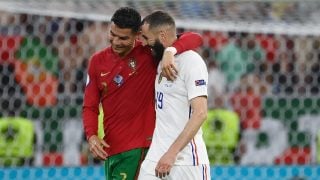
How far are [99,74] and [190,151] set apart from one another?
663 millimetres

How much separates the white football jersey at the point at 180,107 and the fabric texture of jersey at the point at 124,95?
0.25 metres

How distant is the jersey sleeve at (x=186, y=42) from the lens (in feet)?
14.0

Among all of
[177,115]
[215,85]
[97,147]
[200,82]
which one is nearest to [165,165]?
[177,115]

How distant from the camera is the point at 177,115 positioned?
13.9 ft

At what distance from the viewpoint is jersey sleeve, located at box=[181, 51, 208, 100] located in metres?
4.11

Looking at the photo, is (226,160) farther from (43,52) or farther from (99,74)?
(99,74)

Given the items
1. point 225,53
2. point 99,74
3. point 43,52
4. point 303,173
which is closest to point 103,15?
point 43,52

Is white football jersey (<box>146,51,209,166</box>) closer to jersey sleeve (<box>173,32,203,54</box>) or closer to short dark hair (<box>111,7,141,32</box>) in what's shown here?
jersey sleeve (<box>173,32,203,54</box>)

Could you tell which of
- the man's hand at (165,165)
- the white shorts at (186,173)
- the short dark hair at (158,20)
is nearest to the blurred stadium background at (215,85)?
the short dark hair at (158,20)

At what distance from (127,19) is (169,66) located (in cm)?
40

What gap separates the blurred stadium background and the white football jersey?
7.74 feet

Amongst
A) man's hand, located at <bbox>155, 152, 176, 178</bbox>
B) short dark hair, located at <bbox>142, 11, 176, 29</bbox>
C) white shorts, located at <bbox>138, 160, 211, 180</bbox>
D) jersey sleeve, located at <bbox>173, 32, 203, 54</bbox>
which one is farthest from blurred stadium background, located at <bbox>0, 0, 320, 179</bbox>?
man's hand, located at <bbox>155, 152, 176, 178</bbox>

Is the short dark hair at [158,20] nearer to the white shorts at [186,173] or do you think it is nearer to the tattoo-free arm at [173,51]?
the tattoo-free arm at [173,51]

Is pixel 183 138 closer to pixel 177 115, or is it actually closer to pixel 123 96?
pixel 177 115
